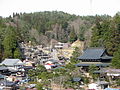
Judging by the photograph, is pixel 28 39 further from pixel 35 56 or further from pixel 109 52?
pixel 109 52

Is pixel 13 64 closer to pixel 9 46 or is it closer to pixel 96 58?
pixel 9 46

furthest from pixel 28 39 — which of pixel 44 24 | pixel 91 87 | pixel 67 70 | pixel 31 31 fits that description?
pixel 91 87

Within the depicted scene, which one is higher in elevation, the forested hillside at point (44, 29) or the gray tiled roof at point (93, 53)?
the forested hillside at point (44, 29)

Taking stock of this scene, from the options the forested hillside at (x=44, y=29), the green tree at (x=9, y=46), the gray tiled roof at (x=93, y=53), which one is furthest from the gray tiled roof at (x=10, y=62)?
the forested hillside at (x=44, y=29)

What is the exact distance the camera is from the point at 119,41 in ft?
93.7

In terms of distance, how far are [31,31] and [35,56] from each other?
1530 centimetres

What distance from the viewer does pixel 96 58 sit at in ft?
92.3

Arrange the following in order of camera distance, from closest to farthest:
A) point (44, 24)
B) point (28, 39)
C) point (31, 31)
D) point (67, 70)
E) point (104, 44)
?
point (67, 70)
point (104, 44)
point (28, 39)
point (31, 31)
point (44, 24)

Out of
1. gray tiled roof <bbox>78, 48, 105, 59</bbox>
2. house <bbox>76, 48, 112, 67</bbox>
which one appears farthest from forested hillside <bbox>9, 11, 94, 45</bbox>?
house <bbox>76, 48, 112, 67</bbox>

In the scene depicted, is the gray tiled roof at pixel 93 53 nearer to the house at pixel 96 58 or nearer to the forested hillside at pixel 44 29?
the house at pixel 96 58

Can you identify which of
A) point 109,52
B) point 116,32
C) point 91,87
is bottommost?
point 91,87

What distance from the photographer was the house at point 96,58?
28.1 metres

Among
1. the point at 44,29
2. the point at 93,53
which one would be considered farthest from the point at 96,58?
the point at 44,29

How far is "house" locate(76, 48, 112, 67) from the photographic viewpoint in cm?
2812
